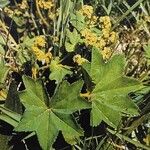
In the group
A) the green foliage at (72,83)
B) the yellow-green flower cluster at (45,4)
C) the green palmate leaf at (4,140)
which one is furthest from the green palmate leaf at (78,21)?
the green palmate leaf at (4,140)

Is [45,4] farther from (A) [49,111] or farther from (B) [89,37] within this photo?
(A) [49,111]

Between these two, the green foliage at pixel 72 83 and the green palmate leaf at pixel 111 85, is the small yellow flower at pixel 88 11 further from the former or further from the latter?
the green palmate leaf at pixel 111 85

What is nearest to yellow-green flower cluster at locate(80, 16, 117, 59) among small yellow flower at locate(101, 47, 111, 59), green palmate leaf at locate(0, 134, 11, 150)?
small yellow flower at locate(101, 47, 111, 59)

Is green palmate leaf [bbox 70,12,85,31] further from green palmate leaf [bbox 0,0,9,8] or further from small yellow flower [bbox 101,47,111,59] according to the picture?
green palmate leaf [bbox 0,0,9,8]

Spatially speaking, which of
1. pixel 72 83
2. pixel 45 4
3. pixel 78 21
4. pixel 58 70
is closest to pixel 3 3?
pixel 45 4

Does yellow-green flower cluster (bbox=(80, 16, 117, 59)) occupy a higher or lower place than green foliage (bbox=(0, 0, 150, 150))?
higher

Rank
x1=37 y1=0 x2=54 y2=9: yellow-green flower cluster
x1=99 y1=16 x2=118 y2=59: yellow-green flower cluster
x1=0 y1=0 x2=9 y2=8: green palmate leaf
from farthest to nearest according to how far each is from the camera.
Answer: x1=0 y1=0 x2=9 y2=8: green palmate leaf
x1=37 y1=0 x2=54 y2=9: yellow-green flower cluster
x1=99 y1=16 x2=118 y2=59: yellow-green flower cluster

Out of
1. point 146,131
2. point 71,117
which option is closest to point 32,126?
point 71,117
